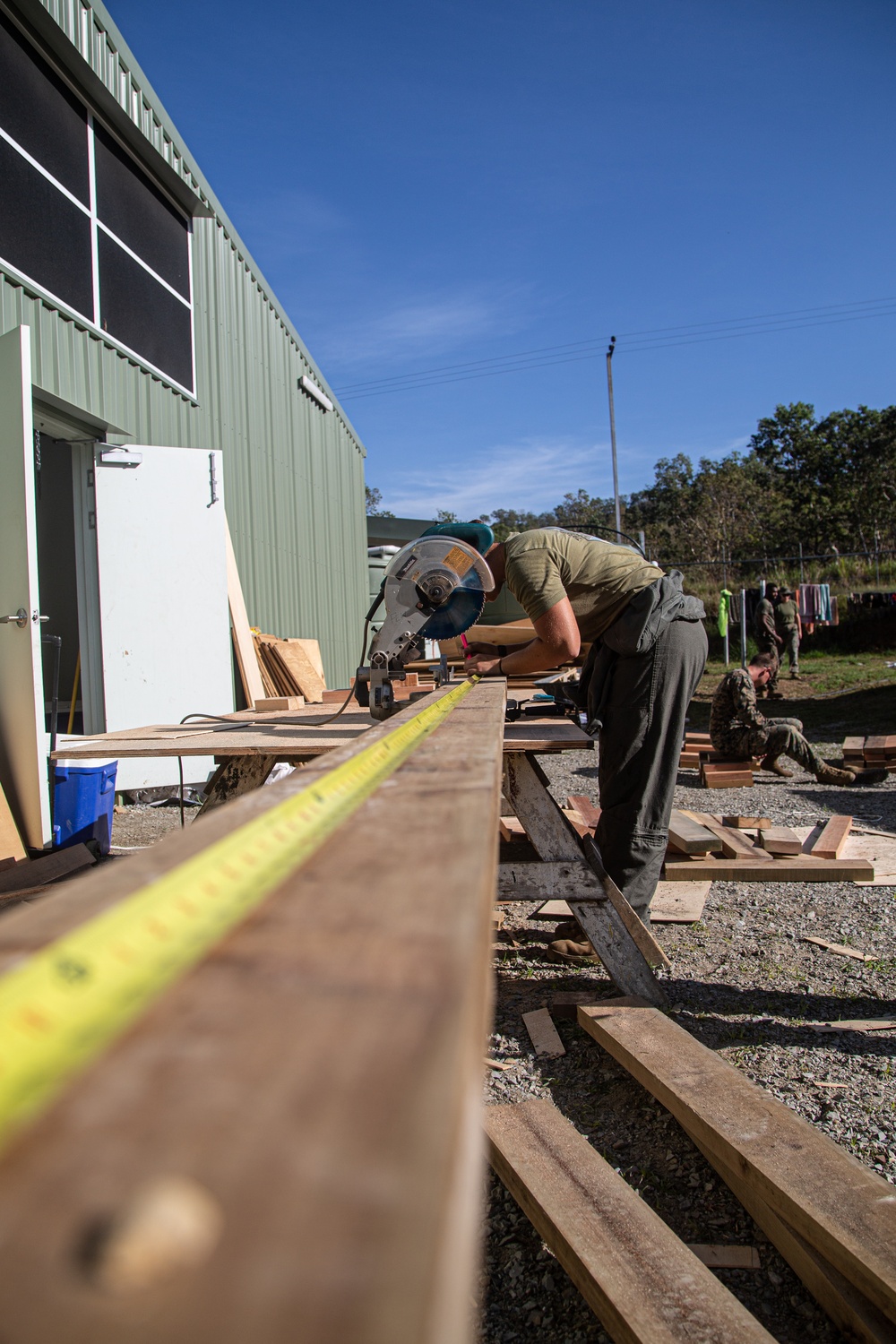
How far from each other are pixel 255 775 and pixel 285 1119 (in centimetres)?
326

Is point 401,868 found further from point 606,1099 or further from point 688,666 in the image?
point 688,666

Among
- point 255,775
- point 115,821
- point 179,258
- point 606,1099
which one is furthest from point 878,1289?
point 179,258

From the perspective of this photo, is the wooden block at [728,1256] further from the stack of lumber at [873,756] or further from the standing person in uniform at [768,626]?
the standing person in uniform at [768,626]

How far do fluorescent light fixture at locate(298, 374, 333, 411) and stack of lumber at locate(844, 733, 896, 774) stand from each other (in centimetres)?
956

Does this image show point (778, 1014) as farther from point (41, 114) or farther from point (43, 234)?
point (41, 114)

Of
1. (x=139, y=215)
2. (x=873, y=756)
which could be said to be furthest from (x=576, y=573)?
(x=139, y=215)

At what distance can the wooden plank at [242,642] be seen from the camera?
8641mm

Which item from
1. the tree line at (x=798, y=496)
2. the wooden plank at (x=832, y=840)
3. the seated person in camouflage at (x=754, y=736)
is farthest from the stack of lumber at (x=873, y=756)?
the tree line at (x=798, y=496)

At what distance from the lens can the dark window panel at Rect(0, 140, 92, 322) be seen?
607 centimetres

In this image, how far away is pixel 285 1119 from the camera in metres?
0.36

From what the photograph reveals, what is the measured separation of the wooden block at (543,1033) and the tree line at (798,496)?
35010 mm

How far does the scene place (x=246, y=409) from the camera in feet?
34.4

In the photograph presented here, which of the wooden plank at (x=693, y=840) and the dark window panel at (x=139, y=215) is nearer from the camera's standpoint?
the wooden plank at (x=693, y=840)

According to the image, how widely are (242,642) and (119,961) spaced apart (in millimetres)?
8399
